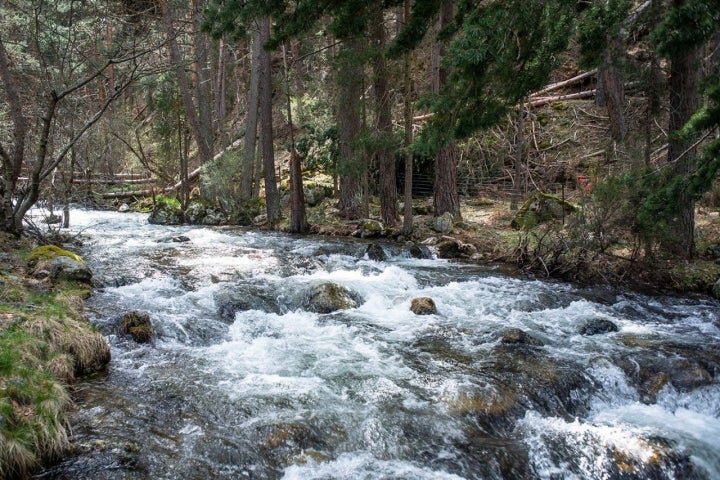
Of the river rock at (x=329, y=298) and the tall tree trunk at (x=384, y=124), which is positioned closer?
the river rock at (x=329, y=298)

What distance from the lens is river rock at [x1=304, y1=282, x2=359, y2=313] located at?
330 inches

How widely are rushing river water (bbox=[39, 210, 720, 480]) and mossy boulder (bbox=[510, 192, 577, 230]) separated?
3.29 metres

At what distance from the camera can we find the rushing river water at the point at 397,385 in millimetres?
4367

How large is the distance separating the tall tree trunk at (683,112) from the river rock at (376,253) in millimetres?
5712

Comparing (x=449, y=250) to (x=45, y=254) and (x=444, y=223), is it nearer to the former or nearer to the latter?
(x=444, y=223)

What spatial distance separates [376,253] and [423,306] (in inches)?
149

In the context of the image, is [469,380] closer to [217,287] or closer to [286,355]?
[286,355]

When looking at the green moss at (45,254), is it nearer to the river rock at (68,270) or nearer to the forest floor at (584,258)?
the river rock at (68,270)

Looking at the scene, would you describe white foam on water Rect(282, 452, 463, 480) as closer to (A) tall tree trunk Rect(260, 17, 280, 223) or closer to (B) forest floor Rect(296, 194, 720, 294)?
(B) forest floor Rect(296, 194, 720, 294)

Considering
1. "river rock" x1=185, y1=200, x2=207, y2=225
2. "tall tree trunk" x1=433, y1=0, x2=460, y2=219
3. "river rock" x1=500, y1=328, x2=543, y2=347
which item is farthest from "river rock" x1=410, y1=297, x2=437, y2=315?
"river rock" x1=185, y1=200, x2=207, y2=225

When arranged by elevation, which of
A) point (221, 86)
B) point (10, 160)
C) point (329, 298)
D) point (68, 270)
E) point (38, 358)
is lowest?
point (329, 298)

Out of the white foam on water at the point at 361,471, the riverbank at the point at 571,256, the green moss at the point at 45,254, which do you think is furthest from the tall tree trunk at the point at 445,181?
the white foam on water at the point at 361,471

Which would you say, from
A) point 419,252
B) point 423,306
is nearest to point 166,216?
point 419,252

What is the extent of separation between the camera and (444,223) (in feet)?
46.4
